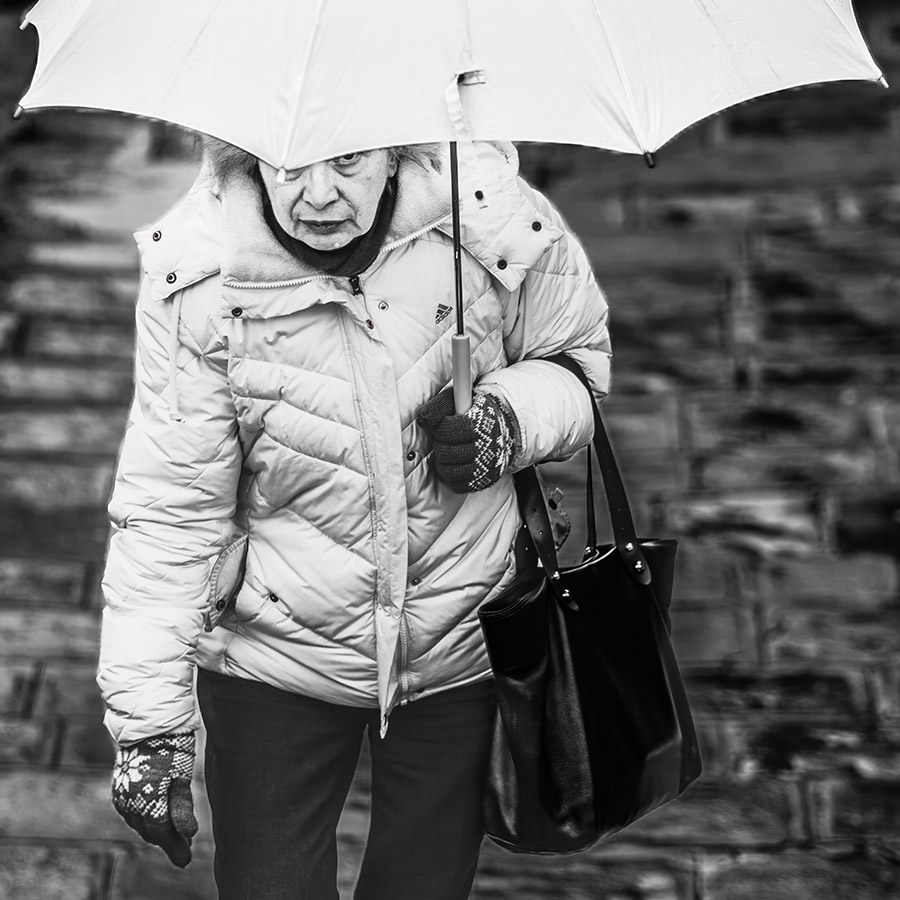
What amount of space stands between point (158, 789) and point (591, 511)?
2.95 ft

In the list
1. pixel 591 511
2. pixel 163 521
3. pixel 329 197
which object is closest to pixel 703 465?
pixel 591 511

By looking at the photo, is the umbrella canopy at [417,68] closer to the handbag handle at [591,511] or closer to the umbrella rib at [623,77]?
the umbrella rib at [623,77]

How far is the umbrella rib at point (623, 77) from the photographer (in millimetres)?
2420

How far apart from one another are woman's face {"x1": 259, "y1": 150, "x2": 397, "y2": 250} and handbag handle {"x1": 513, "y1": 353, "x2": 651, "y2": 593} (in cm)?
52

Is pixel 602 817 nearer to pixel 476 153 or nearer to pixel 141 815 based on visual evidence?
pixel 141 815

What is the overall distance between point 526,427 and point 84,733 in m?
2.28

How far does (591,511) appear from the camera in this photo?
121 inches

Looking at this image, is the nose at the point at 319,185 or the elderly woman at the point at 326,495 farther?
the elderly woman at the point at 326,495

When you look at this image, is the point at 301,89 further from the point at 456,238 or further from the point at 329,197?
the point at 456,238

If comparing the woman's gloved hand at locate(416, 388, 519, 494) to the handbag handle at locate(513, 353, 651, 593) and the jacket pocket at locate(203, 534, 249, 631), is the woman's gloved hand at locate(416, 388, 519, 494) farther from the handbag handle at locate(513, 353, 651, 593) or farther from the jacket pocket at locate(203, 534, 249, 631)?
the jacket pocket at locate(203, 534, 249, 631)

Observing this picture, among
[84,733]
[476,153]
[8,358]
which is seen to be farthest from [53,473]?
[476,153]

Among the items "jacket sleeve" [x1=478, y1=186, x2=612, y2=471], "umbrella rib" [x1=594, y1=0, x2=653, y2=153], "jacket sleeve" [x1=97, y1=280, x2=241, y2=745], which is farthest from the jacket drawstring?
"umbrella rib" [x1=594, y1=0, x2=653, y2=153]

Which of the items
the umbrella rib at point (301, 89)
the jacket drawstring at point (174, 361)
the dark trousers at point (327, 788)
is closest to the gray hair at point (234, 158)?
the jacket drawstring at point (174, 361)

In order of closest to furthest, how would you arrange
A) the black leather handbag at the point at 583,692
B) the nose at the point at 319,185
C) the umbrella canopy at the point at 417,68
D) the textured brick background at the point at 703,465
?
the umbrella canopy at the point at 417,68, the nose at the point at 319,185, the black leather handbag at the point at 583,692, the textured brick background at the point at 703,465
